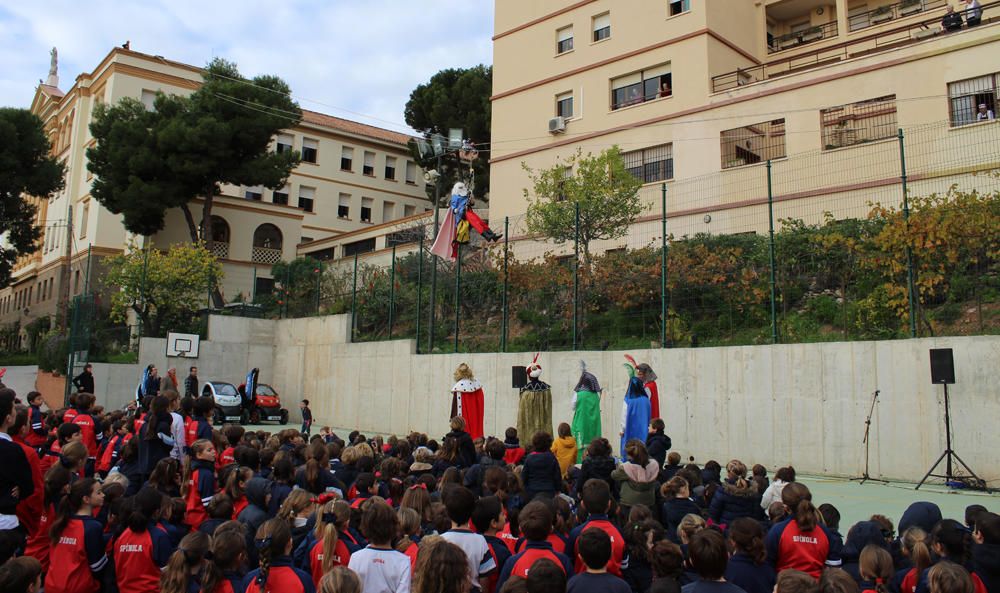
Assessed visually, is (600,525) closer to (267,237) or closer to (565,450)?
(565,450)

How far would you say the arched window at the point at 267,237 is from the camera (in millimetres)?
40969

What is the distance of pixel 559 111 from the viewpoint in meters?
30.9

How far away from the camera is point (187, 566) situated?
4156 millimetres

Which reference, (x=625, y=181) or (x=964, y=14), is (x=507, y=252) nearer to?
(x=625, y=181)

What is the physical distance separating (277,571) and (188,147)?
1326 inches

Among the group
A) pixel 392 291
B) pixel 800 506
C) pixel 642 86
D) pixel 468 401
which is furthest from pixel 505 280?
pixel 800 506

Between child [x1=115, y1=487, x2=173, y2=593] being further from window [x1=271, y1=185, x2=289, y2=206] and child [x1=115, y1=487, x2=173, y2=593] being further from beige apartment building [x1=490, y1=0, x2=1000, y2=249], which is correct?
window [x1=271, y1=185, x2=289, y2=206]

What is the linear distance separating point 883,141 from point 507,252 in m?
11.1

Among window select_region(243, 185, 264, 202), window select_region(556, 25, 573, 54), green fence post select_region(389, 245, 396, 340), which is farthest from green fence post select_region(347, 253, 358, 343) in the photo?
window select_region(243, 185, 264, 202)

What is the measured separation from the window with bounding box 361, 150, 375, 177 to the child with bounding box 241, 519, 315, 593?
1880 inches

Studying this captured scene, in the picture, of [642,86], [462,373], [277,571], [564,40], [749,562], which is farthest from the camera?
[564,40]

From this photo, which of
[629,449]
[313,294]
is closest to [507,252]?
[313,294]

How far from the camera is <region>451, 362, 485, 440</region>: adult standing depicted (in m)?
12.8

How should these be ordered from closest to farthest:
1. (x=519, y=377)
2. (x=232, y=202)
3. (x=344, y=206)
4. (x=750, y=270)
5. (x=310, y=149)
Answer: (x=750, y=270) < (x=519, y=377) < (x=232, y=202) < (x=310, y=149) < (x=344, y=206)
